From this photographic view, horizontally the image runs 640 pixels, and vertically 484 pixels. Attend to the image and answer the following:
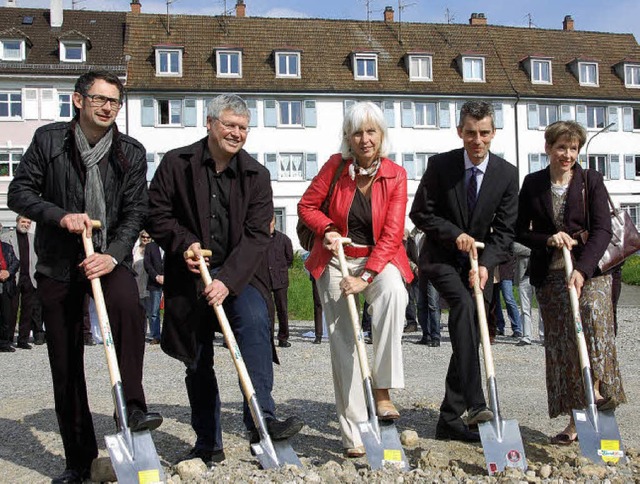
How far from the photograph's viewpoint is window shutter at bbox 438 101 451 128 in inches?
1877

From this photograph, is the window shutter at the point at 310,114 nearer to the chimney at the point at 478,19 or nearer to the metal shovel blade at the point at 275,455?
the chimney at the point at 478,19

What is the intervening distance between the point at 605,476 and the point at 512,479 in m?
0.58

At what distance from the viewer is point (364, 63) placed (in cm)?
4781

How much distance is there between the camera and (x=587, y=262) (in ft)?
18.4

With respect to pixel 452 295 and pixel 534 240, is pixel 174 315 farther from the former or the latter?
pixel 534 240

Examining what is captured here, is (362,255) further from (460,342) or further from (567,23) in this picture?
(567,23)

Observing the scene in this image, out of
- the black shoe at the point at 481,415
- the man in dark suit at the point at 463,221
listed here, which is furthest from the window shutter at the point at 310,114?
the black shoe at the point at 481,415

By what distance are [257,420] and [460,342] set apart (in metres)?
1.57

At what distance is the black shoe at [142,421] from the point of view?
4.51 meters

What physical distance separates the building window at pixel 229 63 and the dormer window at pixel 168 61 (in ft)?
7.19

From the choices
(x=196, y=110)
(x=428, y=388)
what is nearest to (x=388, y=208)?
(x=428, y=388)

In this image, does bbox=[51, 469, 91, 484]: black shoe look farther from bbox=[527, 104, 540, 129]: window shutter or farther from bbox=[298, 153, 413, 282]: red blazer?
bbox=[527, 104, 540, 129]: window shutter

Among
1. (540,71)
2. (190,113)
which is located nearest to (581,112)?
(540,71)

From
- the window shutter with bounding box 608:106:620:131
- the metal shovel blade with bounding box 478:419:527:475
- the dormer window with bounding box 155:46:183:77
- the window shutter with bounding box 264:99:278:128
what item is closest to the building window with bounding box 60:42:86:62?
the dormer window with bounding box 155:46:183:77
